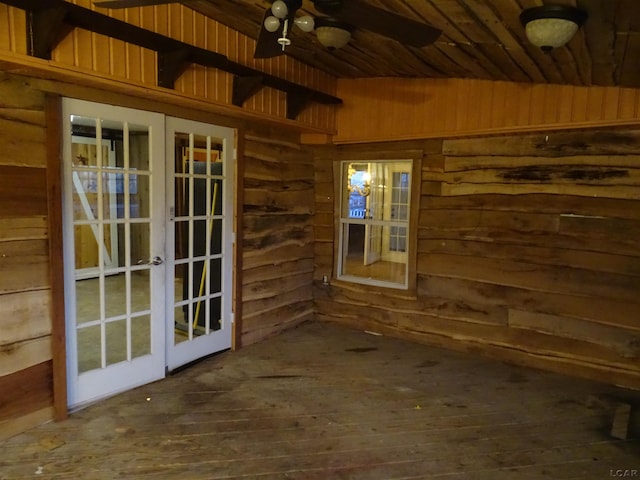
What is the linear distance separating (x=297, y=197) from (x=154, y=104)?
1952mm

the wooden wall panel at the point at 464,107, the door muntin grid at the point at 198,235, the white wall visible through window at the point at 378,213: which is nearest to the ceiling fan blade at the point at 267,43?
the door muntin grid at the point at 198,235

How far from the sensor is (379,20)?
2.00 meters

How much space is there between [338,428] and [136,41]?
279 cm

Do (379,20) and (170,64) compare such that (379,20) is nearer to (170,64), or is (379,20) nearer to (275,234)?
(170,64)

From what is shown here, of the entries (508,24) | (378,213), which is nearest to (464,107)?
(508,24)

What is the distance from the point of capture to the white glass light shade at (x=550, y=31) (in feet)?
6.97

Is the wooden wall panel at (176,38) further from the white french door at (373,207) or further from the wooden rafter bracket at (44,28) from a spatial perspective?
the white french door at (373,207)

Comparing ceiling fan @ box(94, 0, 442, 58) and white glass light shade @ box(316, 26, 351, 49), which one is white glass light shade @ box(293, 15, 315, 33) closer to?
ceiling fan @ box(94, 0, 442, 58)

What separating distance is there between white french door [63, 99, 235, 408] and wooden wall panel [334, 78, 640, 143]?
1.51 meters

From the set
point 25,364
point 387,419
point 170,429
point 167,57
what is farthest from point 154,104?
point 387,419

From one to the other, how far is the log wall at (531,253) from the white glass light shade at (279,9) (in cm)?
271

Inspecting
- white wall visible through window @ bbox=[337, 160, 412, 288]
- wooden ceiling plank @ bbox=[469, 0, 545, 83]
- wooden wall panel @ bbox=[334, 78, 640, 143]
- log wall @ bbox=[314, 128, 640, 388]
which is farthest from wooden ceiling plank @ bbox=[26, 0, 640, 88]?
white wall visible through window @ bbox=[337, 160, 412, 288]

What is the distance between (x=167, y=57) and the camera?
309 cm

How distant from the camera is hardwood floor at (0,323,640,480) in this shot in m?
2.54
